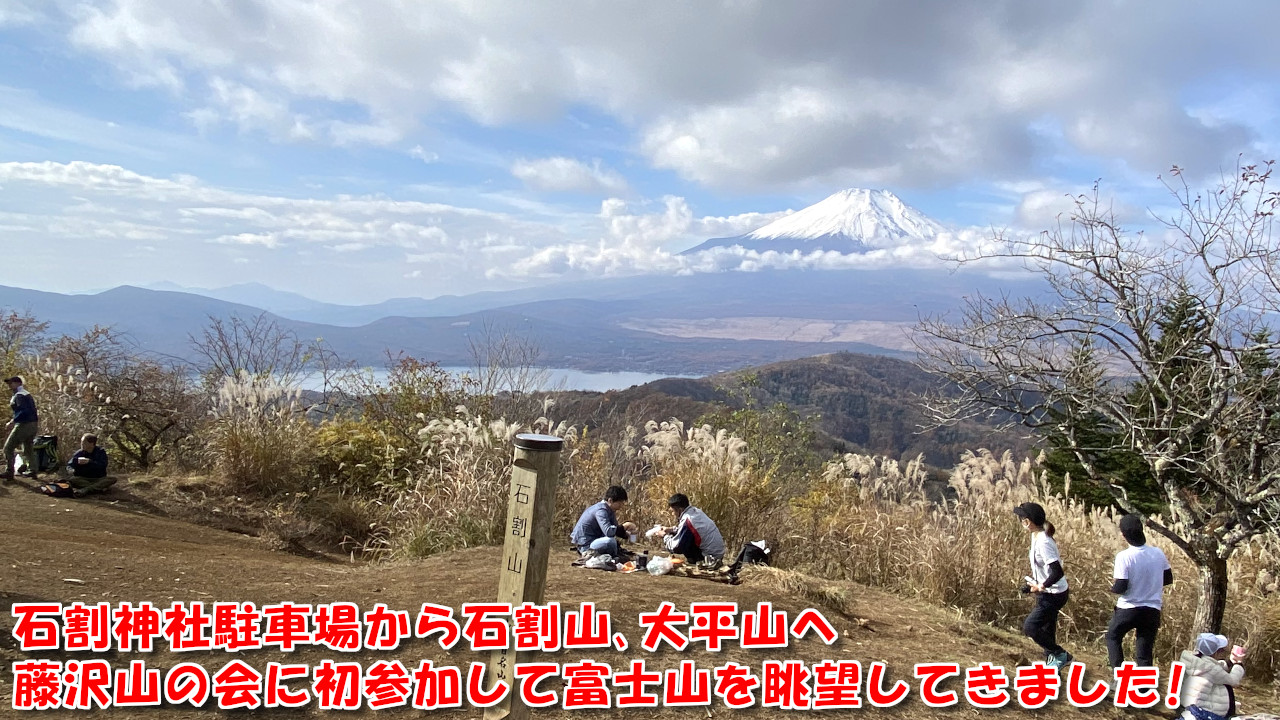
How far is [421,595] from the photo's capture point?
214 inches

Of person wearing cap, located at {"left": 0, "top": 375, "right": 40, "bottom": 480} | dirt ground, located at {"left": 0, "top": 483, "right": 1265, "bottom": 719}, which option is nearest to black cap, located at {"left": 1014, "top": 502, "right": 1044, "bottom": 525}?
dirt ground, located at {"left": 0, "top": 483, "right": 1265, "bottom": 719}

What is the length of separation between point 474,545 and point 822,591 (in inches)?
130

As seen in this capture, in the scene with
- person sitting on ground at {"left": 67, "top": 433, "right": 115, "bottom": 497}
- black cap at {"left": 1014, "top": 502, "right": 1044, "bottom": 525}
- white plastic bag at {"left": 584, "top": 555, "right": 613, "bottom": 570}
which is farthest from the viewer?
person sitting on ground at {"left": 67, "top": 433, "right": 115, "bottom": 497}

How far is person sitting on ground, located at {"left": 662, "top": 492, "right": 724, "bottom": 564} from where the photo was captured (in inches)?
278

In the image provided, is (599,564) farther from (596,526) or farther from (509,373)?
(509,373)

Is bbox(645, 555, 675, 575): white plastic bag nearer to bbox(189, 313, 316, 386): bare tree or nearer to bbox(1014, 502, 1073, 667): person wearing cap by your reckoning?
bbox(1014, 502, 1073, 667): person wearing cap

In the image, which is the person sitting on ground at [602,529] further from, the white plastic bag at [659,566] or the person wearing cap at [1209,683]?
the person wearing cap at [1209,683]

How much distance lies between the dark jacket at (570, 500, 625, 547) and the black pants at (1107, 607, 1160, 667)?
391 cm

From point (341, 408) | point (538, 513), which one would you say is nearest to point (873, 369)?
point (341, 408)

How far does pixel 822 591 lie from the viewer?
623cm

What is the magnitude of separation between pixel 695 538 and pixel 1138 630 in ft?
11.2

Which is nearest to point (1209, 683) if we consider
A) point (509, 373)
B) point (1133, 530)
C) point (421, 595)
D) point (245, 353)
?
point (1133, 530)

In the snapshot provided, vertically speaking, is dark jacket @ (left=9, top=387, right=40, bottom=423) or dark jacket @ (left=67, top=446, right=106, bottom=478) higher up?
dark jacket @ (left=9, top=387, right=40, bottom=423)

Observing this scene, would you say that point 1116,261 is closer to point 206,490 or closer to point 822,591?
point 822,591
